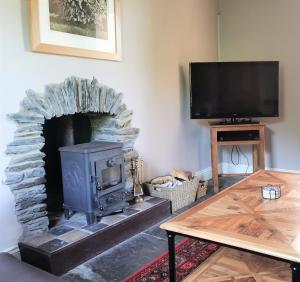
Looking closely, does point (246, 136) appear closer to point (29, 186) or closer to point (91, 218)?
point (91, 218)

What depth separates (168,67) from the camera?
346cm

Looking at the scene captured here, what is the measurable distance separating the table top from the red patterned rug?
0.45 m

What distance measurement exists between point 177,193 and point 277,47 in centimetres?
227

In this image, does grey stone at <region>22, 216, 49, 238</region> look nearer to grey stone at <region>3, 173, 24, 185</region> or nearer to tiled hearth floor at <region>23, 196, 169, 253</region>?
tiled hearth floor at <region>23, 196, 169, 253</region>

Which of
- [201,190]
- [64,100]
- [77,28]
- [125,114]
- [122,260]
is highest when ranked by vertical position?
[77,28]

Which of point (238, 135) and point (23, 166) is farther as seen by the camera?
point (238, 135)

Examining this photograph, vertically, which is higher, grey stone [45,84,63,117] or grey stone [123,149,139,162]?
grey stone [45,84,63,117]

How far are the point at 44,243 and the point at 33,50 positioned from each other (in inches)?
50.2

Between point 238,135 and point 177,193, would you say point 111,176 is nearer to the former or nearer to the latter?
point 177,193

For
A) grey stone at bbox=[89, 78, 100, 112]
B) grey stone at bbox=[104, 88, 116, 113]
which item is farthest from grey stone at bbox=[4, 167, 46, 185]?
grey stone at bbox=[104, 88, 116, 113]

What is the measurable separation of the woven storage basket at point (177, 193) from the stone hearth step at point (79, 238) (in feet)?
0.87

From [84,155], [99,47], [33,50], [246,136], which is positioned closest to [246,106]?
[246,136]

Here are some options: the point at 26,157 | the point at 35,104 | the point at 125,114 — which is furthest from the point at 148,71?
the point at 26,157

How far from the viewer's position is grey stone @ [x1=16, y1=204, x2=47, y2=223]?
6.97 feet
